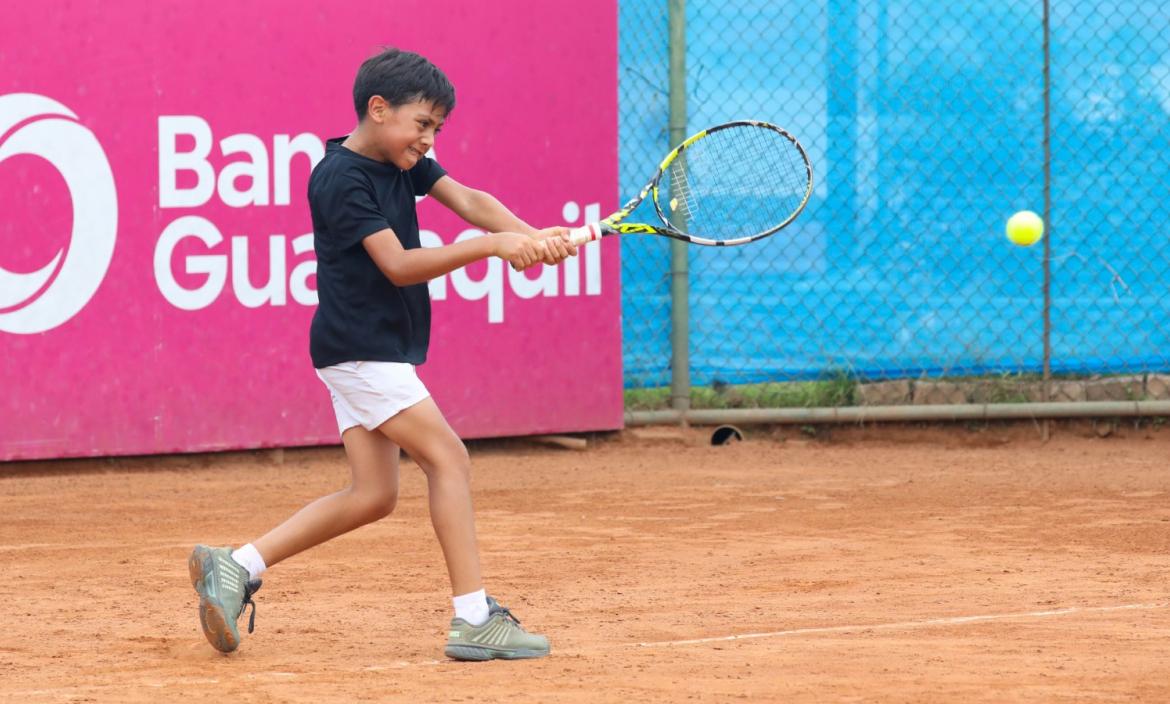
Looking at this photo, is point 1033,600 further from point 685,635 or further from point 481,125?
point 481,125

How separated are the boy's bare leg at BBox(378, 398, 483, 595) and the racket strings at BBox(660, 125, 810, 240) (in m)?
2.00

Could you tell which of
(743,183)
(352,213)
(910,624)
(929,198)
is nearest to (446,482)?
(352,213)

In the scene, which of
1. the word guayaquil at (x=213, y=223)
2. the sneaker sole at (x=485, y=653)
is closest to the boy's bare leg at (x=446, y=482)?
the sneaker sole at (x=485, y=653)

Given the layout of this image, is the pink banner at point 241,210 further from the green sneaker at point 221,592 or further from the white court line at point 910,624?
the white court line at point 910,624

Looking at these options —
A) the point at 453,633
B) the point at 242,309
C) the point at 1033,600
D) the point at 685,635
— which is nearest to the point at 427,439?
the point at 453,633

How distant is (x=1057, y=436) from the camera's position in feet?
27.8

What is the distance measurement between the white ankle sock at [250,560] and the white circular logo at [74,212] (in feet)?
11.4

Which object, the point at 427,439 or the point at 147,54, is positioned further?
the point at 147,54

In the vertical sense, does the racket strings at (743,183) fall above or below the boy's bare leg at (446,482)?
above

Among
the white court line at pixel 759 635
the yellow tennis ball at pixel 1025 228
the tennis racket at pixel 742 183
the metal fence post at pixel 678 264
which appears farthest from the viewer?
the metal fence post at pixel 678 264

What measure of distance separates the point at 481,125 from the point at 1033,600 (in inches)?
163

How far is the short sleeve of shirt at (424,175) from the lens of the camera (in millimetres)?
4477

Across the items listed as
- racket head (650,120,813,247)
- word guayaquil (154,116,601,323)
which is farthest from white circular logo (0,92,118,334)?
racket head (650,120,813,247)

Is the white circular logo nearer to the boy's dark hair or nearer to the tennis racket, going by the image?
the tennis racket
